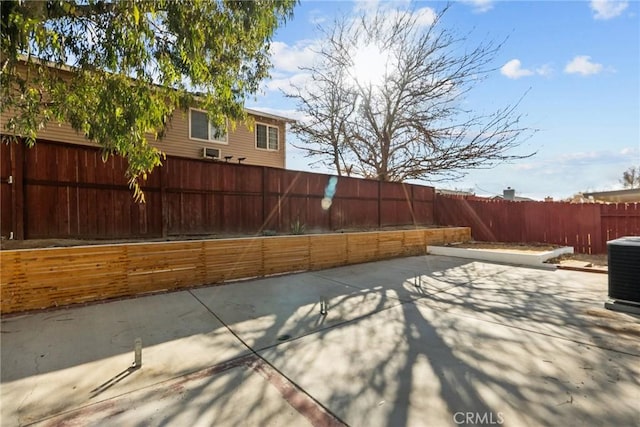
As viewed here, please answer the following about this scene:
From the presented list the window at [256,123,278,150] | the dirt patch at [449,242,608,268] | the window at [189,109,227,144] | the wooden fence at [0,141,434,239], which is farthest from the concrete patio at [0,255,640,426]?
the window at [256,123,278,150]

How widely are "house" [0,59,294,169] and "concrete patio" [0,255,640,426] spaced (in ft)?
21.1

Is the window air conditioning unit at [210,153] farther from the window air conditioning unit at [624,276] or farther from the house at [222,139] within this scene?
the window air conditioning unit at [624,276]

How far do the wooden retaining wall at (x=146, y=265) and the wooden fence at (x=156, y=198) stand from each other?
0.92 m

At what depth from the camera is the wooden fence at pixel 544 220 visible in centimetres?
918

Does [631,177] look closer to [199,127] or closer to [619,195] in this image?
[619,195]

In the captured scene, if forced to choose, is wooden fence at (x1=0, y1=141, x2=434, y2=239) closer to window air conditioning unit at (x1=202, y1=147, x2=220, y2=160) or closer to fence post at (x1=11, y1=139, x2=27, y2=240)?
fence post at (x1=11, y1=139, x2=27, y2=240)

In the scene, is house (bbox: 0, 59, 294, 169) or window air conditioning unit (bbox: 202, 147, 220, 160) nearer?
house (bbox: 0, 59, 294, 169)

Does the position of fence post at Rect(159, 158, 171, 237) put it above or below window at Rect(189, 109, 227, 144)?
below

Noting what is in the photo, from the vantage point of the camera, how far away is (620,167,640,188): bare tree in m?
29.2

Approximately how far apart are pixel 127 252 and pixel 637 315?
7374 mm


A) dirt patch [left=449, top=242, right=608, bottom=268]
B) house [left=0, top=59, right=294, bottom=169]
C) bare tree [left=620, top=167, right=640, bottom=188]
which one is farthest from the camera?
bare tree [left=620, top=167, right=640, bottom=188]

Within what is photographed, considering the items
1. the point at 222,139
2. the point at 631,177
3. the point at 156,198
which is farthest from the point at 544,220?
the point at 631,177

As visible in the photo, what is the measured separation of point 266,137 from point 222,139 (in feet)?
6.10

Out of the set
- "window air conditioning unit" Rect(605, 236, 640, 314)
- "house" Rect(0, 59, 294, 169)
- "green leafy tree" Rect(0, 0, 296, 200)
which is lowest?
"window air conditioning unit" Rect(605, 236, 640, 314)
